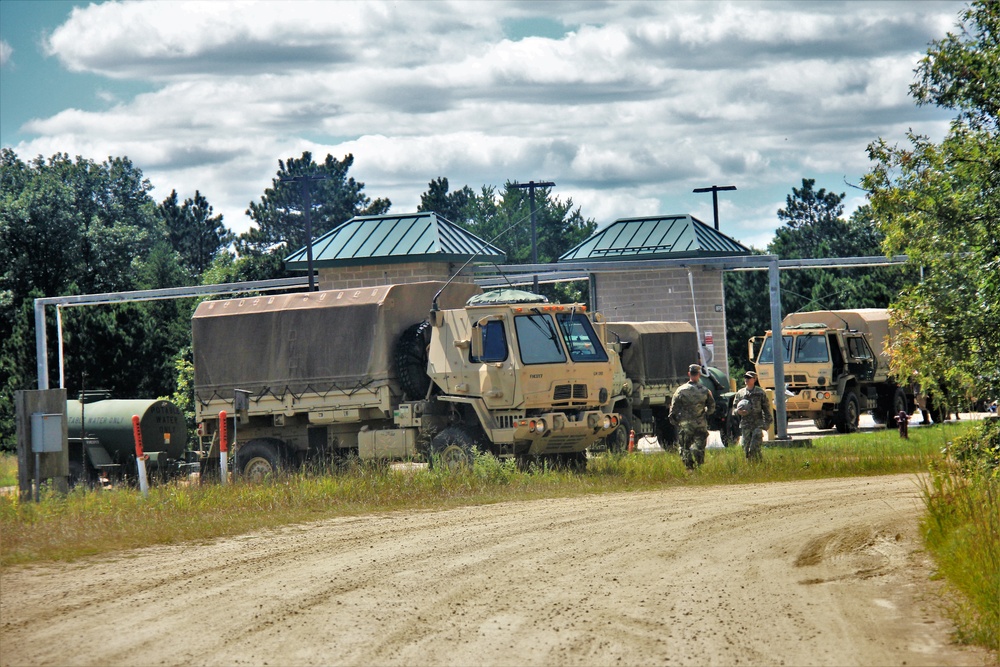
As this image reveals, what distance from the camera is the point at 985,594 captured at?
901 centimetres

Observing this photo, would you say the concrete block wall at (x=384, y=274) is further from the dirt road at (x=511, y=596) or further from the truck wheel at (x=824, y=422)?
the dirt road at (x=511, y=596)

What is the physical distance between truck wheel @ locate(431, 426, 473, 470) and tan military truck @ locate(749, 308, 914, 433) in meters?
12.8

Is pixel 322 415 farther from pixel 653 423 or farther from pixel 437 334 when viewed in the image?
pixel 653 423

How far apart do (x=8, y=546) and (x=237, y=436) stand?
9841mm

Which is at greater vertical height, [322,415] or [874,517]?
[322,415]

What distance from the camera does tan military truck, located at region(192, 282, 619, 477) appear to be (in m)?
20.0

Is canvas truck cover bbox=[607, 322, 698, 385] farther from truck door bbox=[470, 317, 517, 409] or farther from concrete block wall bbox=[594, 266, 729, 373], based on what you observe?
concrete block wall bbox=[594, 266, 729, 373]

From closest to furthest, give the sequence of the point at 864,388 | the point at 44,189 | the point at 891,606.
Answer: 1. the point at 891,606
2. the point at 864,388
3. the point at 44,189

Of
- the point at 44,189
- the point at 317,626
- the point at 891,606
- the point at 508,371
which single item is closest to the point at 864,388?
the point at 508,371

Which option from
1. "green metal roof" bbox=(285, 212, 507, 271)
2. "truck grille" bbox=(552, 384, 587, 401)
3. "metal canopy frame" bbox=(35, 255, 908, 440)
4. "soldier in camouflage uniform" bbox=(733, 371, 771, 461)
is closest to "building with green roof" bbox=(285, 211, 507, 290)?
"green metal roof" bbox=(285, 212, 507, 271)

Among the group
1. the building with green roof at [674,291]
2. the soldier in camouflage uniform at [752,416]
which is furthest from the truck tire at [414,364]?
the building with green roof at [674,291]

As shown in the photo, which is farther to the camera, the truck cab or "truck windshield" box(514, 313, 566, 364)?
"truck windshield" box(514, 313, 566, 364)

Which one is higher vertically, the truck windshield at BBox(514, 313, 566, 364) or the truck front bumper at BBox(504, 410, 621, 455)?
the truck windshield at BBox(514, 313, 566, 364)

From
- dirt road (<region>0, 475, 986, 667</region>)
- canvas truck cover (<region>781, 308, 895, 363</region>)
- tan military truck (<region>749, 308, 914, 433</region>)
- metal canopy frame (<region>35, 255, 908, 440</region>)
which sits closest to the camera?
dirt road (<region>0, 475, 986, 667</region>)
